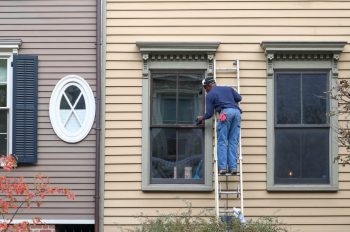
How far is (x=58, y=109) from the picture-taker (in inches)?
448

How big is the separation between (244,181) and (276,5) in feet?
9.59

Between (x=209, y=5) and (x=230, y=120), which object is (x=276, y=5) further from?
(x=230, y=120)

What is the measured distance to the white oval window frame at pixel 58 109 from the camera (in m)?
11.3

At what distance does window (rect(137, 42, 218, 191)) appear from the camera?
36.8 ft

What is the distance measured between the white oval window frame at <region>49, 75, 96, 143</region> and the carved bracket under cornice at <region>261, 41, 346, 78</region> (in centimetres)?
296

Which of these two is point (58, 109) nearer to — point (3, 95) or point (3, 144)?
point (3, 95)

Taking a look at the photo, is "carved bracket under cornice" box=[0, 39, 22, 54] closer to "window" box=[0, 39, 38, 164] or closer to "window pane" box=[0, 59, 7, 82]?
"window" box=[0, 39, 38, 164]

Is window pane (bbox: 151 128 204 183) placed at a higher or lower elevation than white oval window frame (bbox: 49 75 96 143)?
lower

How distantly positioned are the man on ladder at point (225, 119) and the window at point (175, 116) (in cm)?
48

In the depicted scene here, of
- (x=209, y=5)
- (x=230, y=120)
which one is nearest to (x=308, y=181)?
(x=230, y=120)

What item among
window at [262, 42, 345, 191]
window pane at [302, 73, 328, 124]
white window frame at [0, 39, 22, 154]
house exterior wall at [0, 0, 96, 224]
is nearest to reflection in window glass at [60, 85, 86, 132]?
house exterior wall at [0, 0, 96, 224]

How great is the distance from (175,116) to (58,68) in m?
2.09

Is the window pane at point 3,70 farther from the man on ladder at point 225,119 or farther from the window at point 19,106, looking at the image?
the man on ladder at point 225,119

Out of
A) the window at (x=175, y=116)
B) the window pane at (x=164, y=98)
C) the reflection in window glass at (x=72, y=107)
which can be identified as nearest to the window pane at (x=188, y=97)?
the window at (x=175, y=116)
